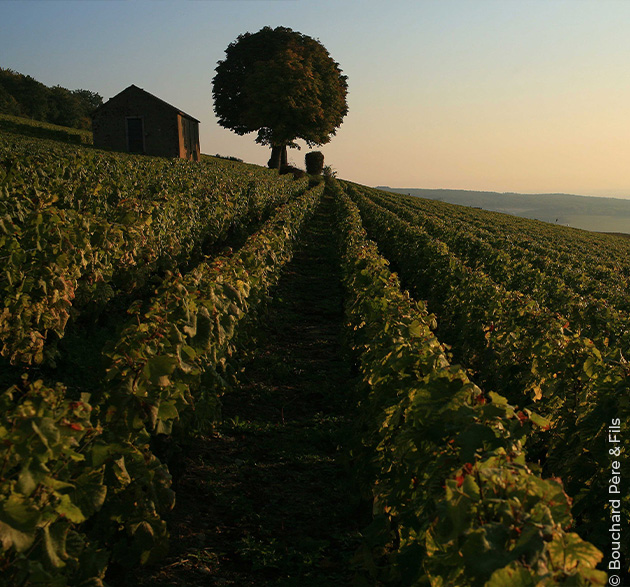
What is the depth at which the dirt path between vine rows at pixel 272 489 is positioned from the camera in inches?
162

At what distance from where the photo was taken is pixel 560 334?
5.85m

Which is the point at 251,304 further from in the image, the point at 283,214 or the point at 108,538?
the point at 283,214

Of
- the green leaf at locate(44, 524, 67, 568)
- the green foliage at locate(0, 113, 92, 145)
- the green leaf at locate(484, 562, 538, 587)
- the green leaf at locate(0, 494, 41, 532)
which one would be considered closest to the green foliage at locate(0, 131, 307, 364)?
the green leaf at locate(44, 524, 67, 568)

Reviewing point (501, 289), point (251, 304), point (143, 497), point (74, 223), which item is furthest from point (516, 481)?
point (74, 223)

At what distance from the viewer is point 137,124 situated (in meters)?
40.6

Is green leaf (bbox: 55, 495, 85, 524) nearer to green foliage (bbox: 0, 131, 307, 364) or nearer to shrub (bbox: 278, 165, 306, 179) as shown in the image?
green foliage (bbox: 0, 131, 307, 364)

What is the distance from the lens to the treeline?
246ft

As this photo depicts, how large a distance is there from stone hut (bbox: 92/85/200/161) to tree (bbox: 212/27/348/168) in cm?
1542

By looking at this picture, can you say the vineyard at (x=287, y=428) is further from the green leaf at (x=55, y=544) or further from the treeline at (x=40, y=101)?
the treeline at (x=40, y=101)

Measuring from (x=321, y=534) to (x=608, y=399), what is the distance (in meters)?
2.55

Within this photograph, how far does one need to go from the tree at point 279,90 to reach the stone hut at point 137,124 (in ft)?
50.6

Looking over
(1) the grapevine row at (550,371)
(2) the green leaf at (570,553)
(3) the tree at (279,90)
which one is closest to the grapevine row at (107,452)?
(2) the green leaf at (570,553)

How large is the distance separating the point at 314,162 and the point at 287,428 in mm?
72614

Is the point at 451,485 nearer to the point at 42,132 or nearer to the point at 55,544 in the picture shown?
the point at 55,544
